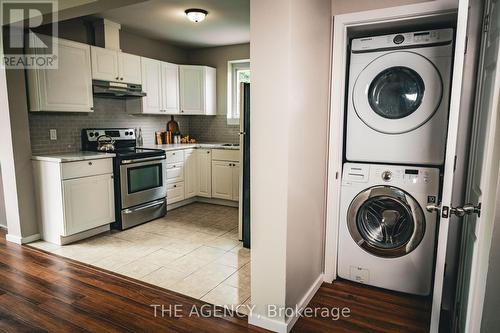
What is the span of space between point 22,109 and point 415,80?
3.57m

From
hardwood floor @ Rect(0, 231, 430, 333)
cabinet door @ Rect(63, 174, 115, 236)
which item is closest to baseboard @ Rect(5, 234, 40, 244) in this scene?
cabinet door @ Rect(63, 174, 115, 236)

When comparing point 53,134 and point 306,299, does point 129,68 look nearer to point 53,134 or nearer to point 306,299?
point 53,134

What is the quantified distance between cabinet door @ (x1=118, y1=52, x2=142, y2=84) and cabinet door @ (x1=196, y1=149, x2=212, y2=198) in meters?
1.35

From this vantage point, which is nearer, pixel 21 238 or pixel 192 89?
pixel 21 238

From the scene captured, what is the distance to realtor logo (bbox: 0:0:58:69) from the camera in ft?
9.49

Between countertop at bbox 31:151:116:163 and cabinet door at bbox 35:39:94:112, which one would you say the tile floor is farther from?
cabinet door at bbox 35:39:94:112

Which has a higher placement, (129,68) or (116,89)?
(129,68)

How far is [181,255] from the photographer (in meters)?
3.17

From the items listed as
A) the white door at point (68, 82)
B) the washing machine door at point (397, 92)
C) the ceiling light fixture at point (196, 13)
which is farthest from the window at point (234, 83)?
the washing machine door at point (397, 92)

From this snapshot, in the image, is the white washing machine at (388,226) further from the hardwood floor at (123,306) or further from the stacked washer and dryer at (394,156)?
the hardwood floor at (123,306)

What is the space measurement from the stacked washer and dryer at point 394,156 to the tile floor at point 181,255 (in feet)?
3.13

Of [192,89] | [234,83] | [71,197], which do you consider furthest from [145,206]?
[234,83]

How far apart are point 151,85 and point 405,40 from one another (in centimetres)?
338

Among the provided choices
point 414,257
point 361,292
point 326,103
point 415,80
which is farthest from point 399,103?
point 361,292
